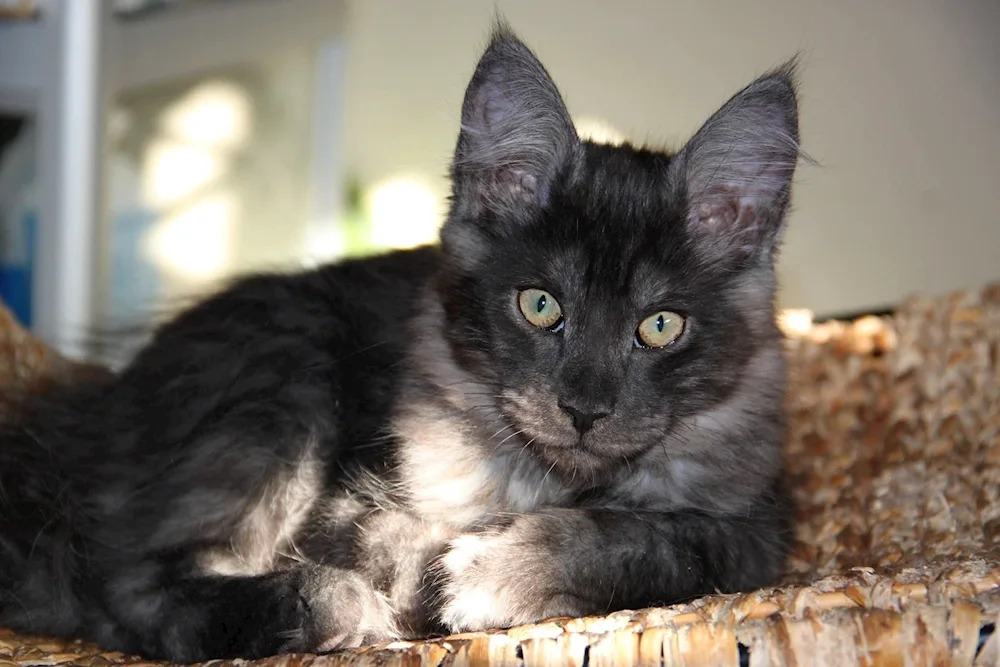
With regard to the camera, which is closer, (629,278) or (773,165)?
(629,278)

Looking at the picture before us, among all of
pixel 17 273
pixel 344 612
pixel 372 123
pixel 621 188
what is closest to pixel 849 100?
pixel 372 123

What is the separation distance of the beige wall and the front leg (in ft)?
7.58

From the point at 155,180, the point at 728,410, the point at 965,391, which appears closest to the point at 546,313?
the point at 728,410

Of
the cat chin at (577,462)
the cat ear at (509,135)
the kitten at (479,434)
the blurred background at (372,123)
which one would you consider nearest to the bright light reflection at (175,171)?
the blurred background at (372,123)

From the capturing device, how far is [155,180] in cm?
470

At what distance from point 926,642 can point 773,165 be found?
2.81ft

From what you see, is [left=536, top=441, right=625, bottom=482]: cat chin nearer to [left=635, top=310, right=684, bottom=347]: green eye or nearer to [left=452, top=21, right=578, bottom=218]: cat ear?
[left=635, top=310, right=684, bottom=347]: green eye

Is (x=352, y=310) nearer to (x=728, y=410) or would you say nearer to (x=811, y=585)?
(x=728, y=410)

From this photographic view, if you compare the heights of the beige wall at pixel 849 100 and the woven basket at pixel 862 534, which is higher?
the beige wall at pixel 849 100

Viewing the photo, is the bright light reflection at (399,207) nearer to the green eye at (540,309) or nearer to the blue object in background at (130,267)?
the blue object in background at (130,267)

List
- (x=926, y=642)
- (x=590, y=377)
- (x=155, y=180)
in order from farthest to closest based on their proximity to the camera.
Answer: (x=155, y=180) → (x=590, y=377) → (x=926, y=642)

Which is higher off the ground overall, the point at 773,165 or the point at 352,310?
the point at 773,165

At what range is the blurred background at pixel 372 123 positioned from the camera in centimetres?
382

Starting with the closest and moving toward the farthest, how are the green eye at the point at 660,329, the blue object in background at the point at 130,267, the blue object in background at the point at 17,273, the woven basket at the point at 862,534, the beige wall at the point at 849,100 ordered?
the woven basket at the point at 862,534 < the green eye at the point at 660,329 < the beige wall at the point at 849,100 < the blue object in background at the point at 17,273 < the blue object in background at the point at 130,267
